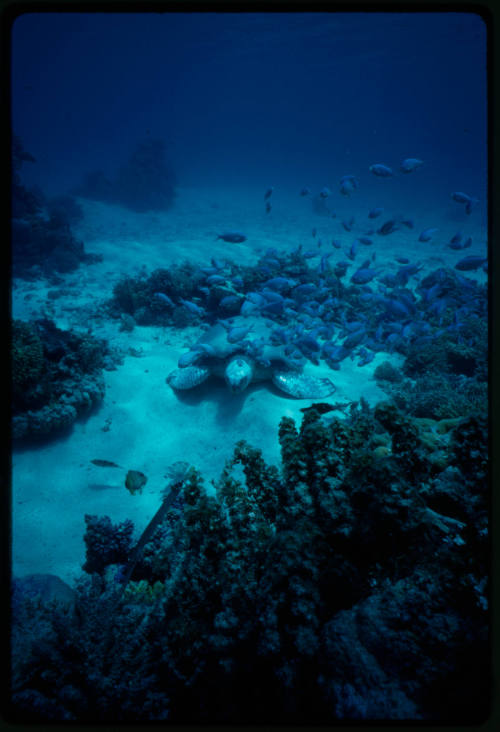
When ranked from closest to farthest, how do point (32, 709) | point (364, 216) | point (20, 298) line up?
point (32, 709) → point (20, 298) → point (364, 216)

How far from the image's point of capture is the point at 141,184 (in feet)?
96.8

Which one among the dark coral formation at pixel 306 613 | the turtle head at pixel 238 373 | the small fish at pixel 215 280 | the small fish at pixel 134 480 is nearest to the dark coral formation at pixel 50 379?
the small fish at pixel 134 480

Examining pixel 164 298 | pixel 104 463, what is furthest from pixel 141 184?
pixel 104 463

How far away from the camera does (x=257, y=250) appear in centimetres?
1764

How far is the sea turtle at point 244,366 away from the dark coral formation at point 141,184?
2592cm

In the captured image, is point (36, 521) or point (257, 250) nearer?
point (36, 521)

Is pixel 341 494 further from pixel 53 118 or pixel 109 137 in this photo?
pixel 53 118

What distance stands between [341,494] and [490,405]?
4.03ft

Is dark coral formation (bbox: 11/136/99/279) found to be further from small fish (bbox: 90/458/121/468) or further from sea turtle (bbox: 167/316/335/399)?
small fish (bbox: 90/458/121/468)

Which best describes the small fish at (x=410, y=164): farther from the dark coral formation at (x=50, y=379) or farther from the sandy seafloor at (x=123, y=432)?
the dark coral formation at (x=50, y=379)

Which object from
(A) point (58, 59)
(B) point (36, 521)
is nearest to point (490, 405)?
(B) point (36, 521)

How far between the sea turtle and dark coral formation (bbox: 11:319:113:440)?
4.69ft

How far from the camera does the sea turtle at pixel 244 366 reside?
238 inches

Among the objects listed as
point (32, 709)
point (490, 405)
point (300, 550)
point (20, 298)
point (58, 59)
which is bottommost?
point (20, 298)
